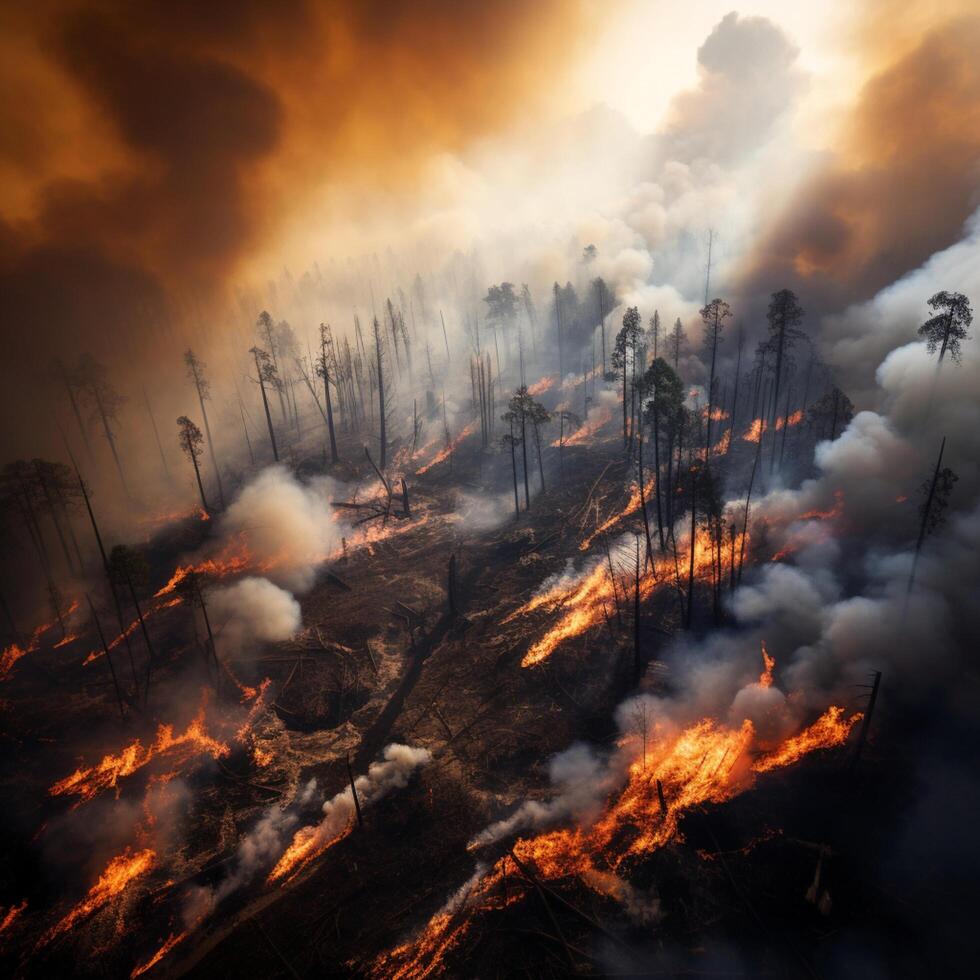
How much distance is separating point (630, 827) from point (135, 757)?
2906 centimetres

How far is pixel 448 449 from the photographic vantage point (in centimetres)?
6769

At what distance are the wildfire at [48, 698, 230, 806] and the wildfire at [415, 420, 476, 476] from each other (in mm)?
39172

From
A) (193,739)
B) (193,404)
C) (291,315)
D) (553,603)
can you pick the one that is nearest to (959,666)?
(553,603)

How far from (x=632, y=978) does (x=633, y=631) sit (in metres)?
19.5

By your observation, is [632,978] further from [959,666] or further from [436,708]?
[959,666]

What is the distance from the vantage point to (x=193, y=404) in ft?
318

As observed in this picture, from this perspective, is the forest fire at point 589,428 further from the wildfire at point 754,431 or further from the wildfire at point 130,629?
the wildfire at point 130,629

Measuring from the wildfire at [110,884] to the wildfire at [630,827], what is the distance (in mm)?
13032

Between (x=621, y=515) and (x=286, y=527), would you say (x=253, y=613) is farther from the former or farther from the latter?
(x=621, y=515)

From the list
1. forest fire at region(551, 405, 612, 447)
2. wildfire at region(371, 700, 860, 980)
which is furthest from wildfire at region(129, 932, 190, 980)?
forest fire at region(551, 405, 612, 447)

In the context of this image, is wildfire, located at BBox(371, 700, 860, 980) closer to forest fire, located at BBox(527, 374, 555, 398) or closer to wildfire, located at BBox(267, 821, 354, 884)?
wildfire, located at BBox(267, 821, 354, 884)

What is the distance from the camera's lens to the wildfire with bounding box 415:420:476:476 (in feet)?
214

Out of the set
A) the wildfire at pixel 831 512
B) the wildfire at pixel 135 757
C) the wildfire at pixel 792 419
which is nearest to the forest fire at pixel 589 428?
the wildfire at pixel 792 419

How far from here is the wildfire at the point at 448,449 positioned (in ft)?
214
